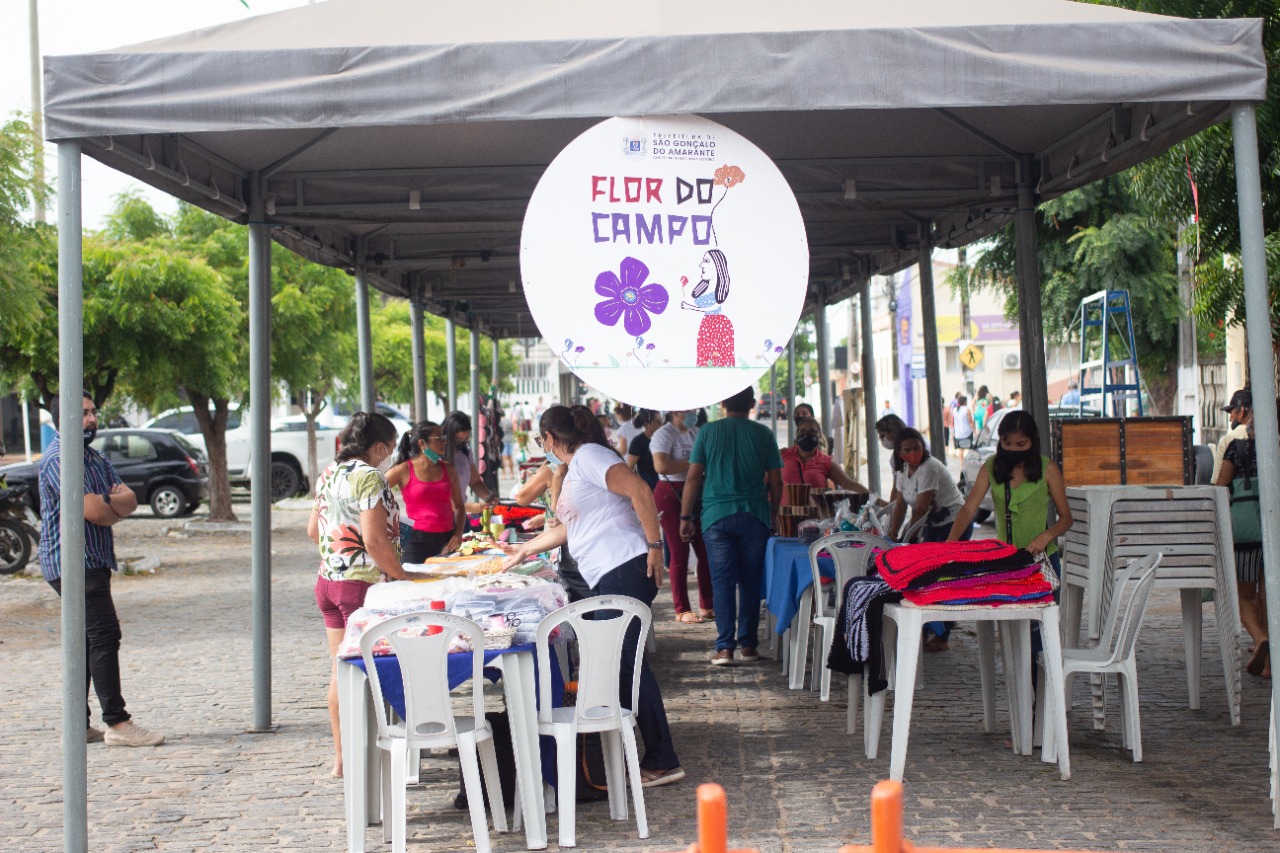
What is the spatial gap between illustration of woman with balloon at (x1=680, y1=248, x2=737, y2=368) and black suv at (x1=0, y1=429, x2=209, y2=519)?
19083mm

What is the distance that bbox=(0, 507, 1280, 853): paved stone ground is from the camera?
5562 millimetres

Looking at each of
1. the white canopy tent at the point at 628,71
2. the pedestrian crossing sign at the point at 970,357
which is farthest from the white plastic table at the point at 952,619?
the pedestrian crossing sign at the point at 970,357

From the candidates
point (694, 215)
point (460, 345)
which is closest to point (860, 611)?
point (694, 215)

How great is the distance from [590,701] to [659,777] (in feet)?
3.00

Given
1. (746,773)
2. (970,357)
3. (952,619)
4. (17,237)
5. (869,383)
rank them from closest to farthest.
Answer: (952,619) → (746,773) → (17,237) → (869,383) → (970,357)

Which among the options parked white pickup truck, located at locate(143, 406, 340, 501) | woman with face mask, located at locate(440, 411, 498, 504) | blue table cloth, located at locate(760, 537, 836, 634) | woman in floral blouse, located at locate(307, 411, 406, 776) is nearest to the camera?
woman in floral blouse, located at locate(307, 411, 406, 776)

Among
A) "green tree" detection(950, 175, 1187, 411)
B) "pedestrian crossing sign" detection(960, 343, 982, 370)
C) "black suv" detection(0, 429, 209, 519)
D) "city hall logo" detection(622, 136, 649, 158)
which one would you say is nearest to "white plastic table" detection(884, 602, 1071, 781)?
"city hall logo" detection(622, 136, 649, 158)

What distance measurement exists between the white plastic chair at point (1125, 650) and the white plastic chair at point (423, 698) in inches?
109

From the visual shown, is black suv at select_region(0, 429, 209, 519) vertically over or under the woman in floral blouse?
over

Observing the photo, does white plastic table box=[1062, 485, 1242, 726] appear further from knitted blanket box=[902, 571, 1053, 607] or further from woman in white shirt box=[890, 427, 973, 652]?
woman in white shirt box=[890, 427, 973, 652]

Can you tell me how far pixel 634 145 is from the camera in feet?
17.2

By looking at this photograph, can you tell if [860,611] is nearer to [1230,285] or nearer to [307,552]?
[1230,285]

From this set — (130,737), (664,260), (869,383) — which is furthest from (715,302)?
(869,383)

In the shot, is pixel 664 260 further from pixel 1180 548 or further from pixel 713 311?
pixel 1180 548
